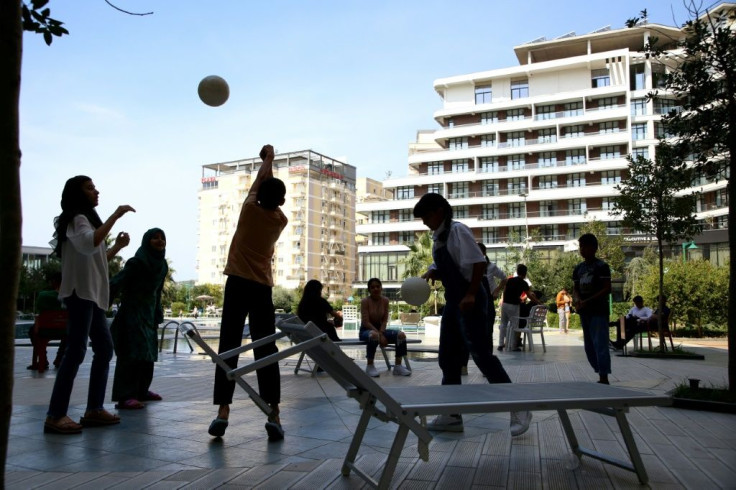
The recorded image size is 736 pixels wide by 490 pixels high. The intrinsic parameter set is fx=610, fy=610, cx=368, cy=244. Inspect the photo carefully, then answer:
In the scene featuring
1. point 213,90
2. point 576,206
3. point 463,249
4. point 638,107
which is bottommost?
point 463,249

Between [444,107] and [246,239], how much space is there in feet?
239

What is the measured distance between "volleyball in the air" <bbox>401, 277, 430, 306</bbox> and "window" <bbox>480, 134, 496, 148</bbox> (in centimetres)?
6418

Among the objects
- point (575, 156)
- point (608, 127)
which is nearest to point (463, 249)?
point (575, 156)

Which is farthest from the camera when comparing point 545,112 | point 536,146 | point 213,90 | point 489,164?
point 489,164

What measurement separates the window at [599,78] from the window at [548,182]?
11.7 m

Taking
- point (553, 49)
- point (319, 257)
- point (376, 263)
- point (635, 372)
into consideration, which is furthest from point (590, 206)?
point (635, 372)

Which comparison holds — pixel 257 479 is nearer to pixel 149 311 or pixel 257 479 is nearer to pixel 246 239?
pixel 246 239

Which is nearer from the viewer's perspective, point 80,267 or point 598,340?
point 80,267

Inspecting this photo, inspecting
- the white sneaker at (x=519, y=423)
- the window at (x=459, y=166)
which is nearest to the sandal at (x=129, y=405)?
the white sneaker at (x=519, y=423)

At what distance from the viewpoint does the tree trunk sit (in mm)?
1991

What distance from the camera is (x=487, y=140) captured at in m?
70.9

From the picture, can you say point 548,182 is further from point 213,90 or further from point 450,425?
point 450,425

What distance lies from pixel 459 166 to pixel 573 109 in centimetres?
1394

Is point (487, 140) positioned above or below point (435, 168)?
above
